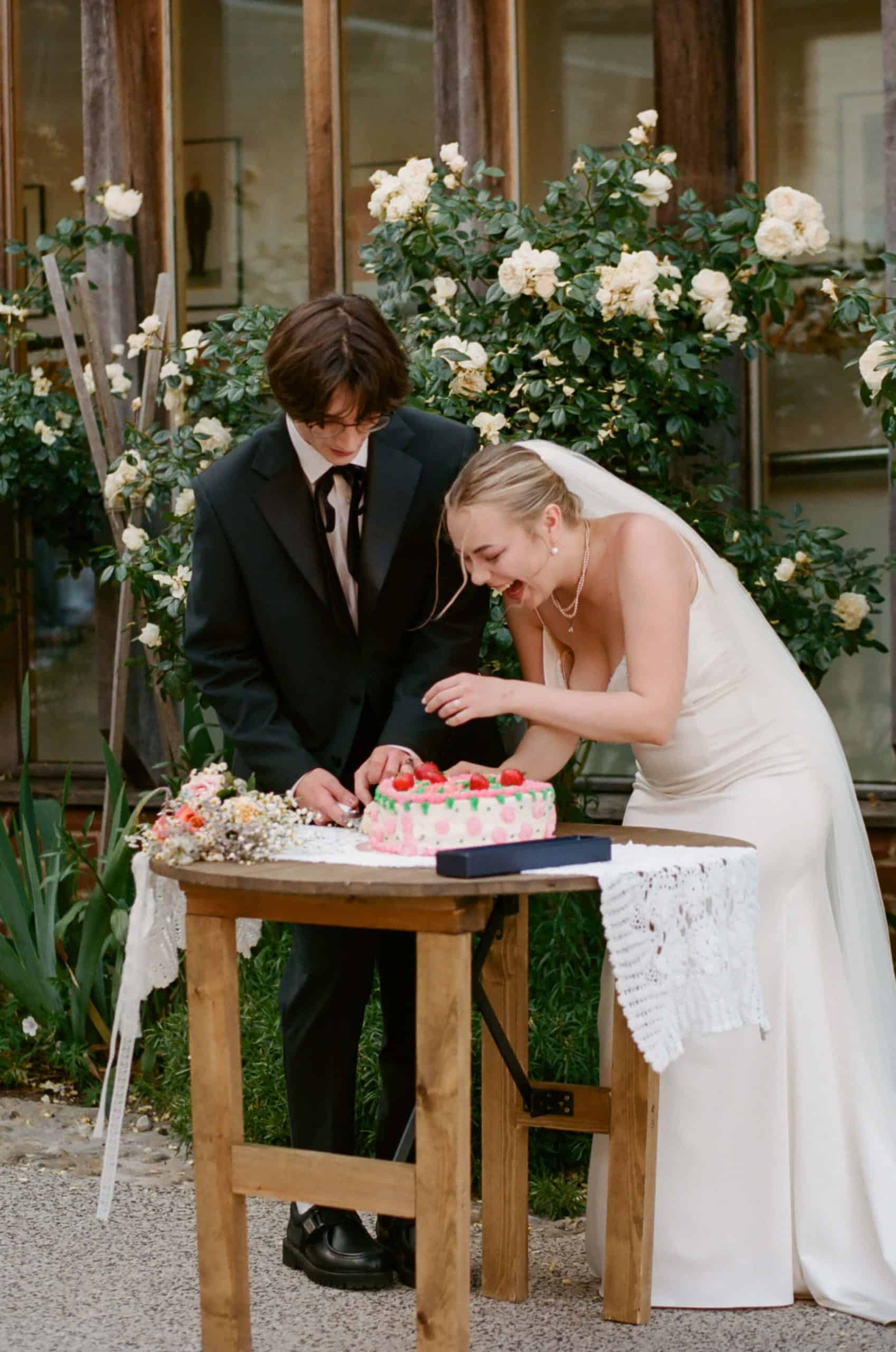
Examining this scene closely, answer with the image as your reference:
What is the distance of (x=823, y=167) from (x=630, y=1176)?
296 cm

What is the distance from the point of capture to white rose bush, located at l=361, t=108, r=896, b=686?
14.0 feet

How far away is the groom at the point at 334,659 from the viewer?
3.37 meters

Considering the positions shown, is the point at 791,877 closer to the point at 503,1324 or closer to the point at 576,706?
the point at 576,706

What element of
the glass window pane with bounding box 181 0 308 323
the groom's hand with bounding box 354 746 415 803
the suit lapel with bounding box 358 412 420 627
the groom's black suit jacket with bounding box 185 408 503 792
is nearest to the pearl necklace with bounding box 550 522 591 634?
the groom's black suit jacket with bounding box 185 408 503 792

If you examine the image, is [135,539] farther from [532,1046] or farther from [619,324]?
[532,1046]

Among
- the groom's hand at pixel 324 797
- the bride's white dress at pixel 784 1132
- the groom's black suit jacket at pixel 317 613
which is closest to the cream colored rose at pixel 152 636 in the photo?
the groom's black suit jacket at pixel 317 613

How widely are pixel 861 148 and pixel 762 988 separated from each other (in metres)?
2.63

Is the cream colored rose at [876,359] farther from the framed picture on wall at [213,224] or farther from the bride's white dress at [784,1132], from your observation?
the framed picture on wall at [213,224]

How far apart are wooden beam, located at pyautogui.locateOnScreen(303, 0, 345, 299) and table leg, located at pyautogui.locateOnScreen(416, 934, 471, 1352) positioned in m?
3.31

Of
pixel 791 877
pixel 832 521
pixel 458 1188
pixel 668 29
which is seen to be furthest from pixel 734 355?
pixel 458 1188

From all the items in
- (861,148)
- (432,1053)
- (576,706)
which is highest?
(861,148)

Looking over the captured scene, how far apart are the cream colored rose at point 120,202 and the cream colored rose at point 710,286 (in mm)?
1866

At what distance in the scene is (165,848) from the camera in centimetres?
287

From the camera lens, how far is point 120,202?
5.25 meters
